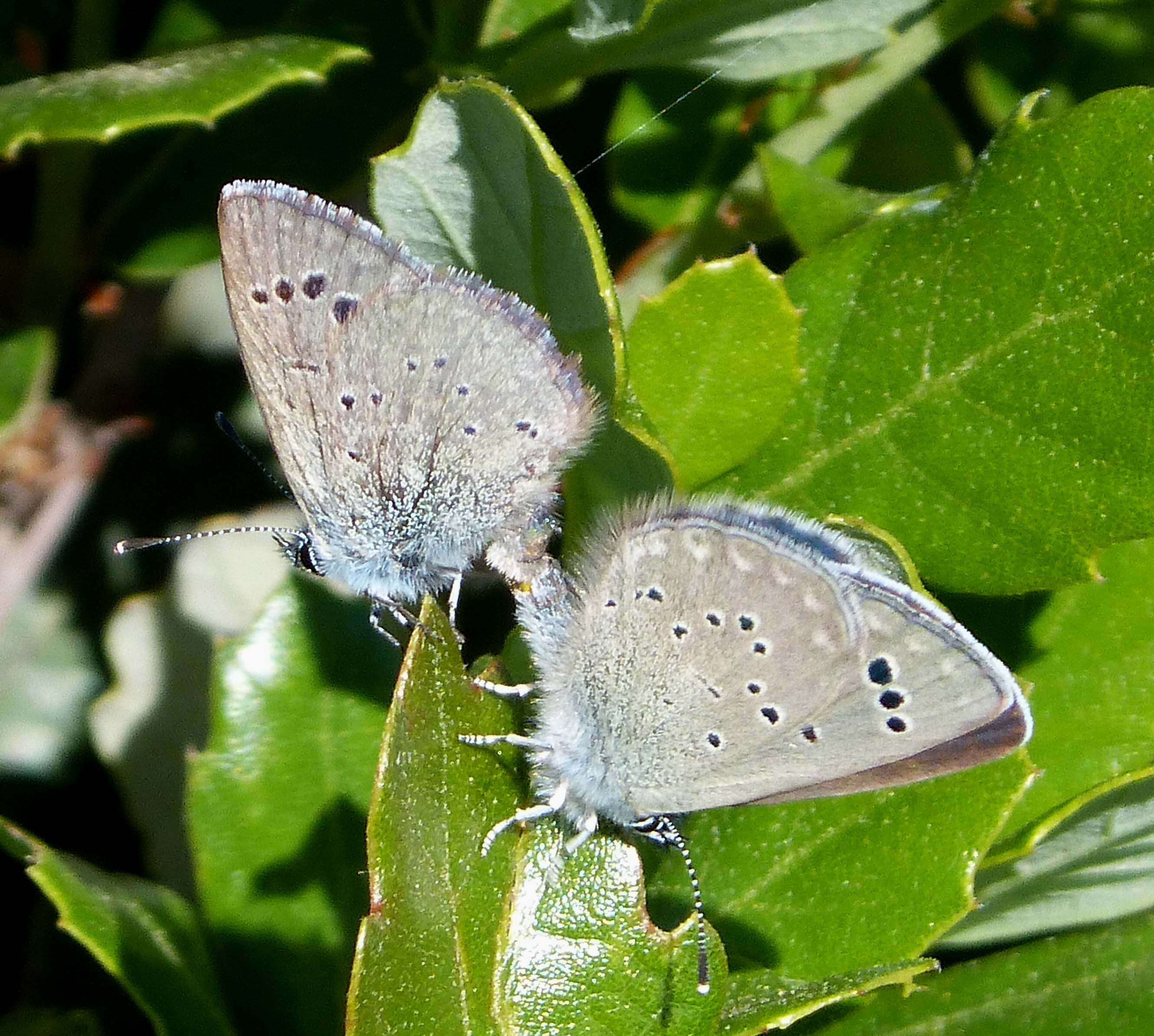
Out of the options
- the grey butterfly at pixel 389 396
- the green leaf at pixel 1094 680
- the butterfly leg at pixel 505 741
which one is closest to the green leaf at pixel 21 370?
the grey butterfly at pixel 389 396

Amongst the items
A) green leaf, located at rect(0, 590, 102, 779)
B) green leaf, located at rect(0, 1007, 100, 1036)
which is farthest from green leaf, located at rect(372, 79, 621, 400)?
green leaf, located at rect(0, 590, 102, 779)

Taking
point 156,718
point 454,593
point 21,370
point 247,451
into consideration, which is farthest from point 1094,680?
point 21,370

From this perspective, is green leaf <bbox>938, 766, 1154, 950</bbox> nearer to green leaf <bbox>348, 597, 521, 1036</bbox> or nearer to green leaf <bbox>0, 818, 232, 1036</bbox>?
green leaf <bbox>348, 597, 521, 1036</bbox>

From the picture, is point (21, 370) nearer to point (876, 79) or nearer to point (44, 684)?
point (44, 684)

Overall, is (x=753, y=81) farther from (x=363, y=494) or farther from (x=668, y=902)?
(x=668, y=902)

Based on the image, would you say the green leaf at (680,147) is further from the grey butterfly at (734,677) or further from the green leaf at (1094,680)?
the green leaf at (1094,680)

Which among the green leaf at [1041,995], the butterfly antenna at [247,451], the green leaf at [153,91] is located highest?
the green leaf at [153,91]
